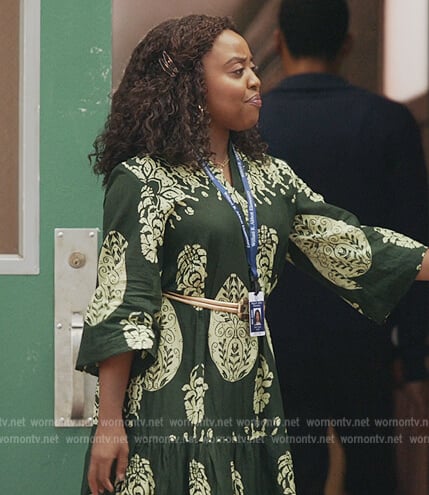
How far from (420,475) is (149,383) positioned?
1.08 metres

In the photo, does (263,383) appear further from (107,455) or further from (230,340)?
(107,455)

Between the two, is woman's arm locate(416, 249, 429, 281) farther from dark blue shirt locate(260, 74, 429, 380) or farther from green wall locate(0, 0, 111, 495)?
green wall locate(0, 0, 111, 495)

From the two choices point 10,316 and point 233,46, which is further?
point 10,316

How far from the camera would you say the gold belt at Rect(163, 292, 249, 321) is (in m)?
2.19

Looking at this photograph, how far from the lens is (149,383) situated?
2186 millimetres

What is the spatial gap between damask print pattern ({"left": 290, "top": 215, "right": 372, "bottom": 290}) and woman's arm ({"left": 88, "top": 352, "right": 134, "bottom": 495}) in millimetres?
507

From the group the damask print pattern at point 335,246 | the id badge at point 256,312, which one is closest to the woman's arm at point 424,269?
the damask print pattern at point 335,246

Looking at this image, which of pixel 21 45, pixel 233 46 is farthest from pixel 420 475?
pixel 21 45

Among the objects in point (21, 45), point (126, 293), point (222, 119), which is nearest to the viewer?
point (126, 293)

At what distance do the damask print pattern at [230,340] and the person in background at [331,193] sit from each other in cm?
58

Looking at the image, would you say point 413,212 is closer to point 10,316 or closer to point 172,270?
point 172,270

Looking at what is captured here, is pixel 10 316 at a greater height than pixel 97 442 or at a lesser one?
greater

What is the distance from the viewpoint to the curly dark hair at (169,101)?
2.22 m

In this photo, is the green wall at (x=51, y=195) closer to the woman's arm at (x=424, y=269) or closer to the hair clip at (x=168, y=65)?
the hair clip at (x=168, y=65)
